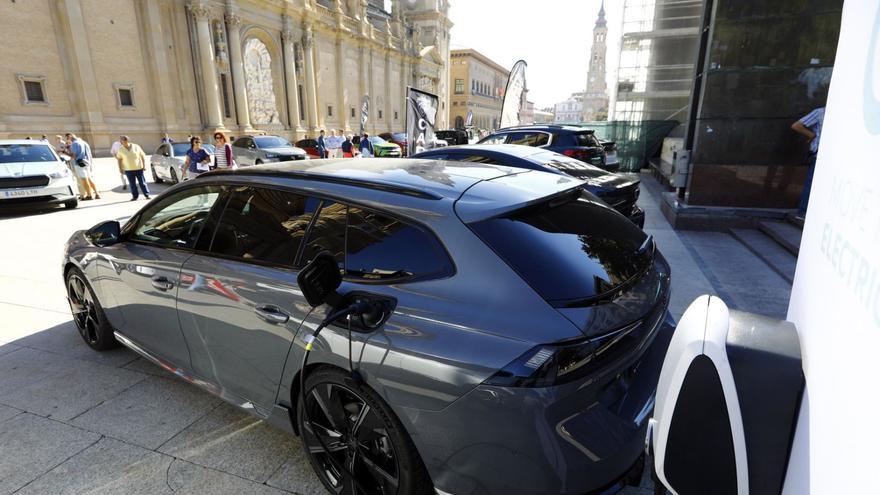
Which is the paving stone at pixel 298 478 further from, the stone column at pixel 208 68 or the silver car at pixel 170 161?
the stone column at pixel 208 68

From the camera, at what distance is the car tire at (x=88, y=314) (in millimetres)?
3787

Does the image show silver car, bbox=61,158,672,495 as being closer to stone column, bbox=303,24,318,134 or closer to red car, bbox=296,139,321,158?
red car, bbox=296,139,321,158

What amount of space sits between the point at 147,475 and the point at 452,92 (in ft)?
326

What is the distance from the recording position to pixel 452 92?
95.9 meters

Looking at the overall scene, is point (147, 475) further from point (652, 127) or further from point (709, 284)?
point (652, 127)

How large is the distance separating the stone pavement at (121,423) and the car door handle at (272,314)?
3.00ft

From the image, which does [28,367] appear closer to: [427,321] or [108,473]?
[108,473]

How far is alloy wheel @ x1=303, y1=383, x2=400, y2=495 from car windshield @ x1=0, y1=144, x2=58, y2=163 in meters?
13.0

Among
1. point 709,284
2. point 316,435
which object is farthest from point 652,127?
point 316,435

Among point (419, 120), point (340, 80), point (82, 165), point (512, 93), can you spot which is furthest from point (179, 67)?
point (419, 120)

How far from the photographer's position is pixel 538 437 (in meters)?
1.68

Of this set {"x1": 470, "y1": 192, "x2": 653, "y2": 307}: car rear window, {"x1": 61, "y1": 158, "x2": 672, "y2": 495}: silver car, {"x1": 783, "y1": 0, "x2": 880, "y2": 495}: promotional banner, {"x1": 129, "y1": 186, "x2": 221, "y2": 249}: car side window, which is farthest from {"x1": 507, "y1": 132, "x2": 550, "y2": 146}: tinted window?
{"x1": 783, "y1": 0, "x2": 880, "y2": 495}: promotional banner

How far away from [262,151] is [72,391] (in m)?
15.5

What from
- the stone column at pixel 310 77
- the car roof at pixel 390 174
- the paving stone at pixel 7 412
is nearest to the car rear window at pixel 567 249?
the car roof at pixel 390 174
